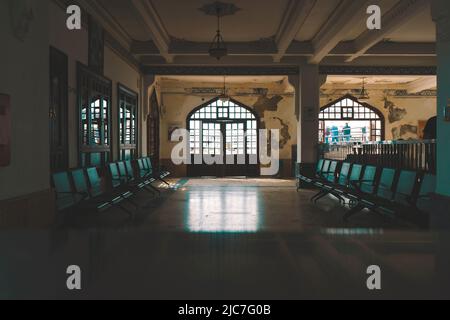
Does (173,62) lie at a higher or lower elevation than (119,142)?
higher

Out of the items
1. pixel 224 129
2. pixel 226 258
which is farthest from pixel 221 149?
pixel 226 258

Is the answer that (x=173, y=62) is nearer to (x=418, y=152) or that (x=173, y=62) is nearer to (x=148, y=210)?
(x=148, y=210)

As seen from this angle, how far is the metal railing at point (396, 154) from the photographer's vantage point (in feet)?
20.1

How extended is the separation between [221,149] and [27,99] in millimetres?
12293

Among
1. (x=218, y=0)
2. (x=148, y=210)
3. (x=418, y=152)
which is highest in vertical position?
(x=218, y=0)

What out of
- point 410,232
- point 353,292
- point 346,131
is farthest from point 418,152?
point 346,131

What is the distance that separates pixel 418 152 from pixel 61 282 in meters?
5.28

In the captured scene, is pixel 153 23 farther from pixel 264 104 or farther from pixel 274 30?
pixel 264 104

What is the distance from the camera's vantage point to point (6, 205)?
4.00m

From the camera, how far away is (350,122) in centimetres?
1695

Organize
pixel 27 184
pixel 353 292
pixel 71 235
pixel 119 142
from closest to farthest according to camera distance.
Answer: pixel 353 292
pixel 27 184
pixel 71 235
pixel 119 142

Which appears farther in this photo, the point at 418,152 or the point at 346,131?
the point at 346,131

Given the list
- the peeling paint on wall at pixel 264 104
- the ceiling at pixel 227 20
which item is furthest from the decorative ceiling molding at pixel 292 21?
the peeling paint on wall at pixel 264 104

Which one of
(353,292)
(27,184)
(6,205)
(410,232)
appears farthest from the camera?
(410,232)
